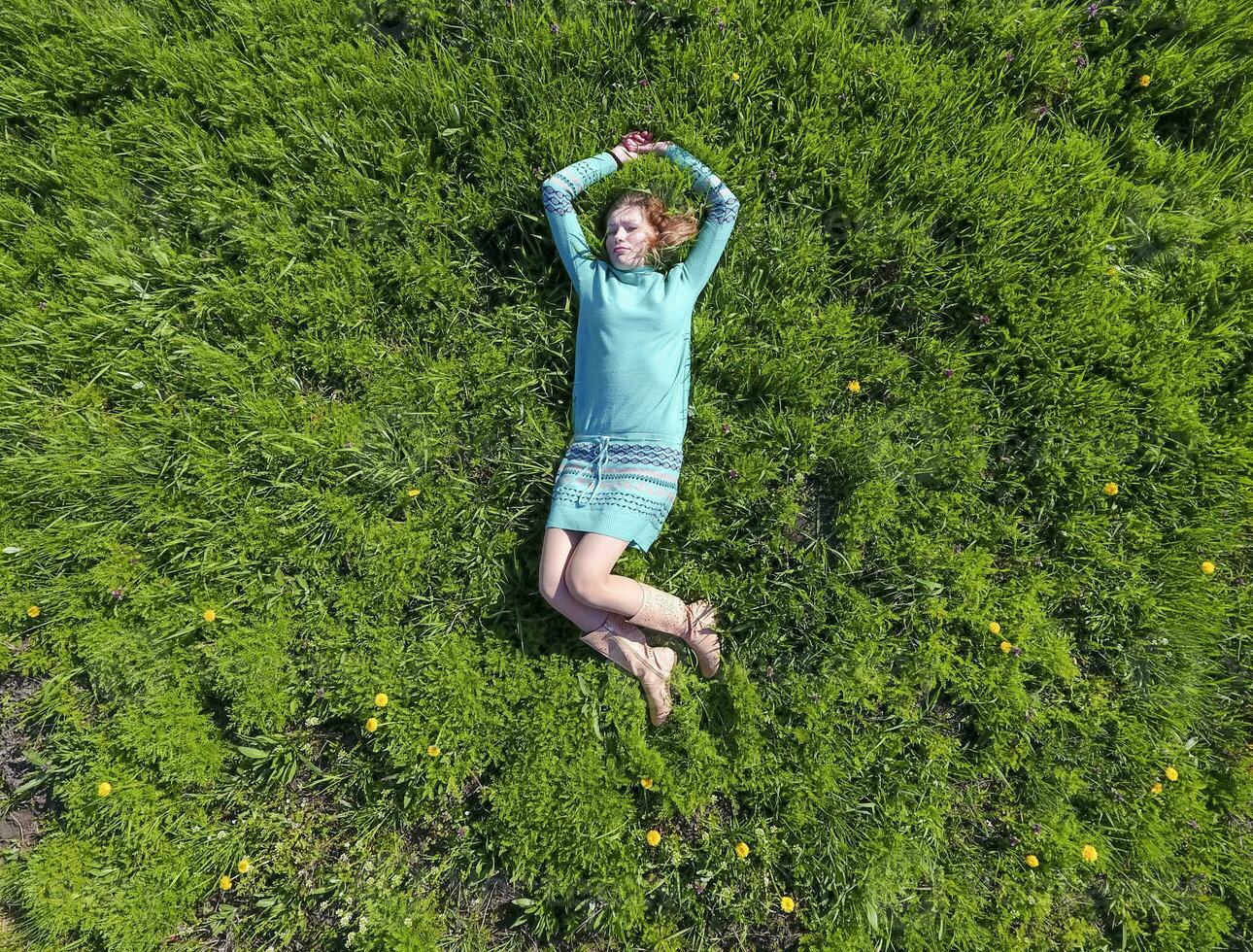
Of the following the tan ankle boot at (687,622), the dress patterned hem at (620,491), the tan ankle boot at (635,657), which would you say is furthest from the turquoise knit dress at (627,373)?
the tan ankle boot at (635,657)

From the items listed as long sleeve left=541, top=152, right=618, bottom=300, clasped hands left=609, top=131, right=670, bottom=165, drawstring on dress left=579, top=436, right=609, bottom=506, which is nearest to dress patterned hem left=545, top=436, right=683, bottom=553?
drawstring on dress left=579, top=436, right=609, bottom=506

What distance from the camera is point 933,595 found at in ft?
10.9

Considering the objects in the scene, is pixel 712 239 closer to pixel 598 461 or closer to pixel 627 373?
pixel 627 373

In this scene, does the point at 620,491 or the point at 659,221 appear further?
the point at 659,221

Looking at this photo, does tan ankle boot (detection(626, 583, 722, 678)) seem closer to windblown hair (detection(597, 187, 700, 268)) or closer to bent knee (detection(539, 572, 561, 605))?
bent knee (detection(539, 572, 561, 605))

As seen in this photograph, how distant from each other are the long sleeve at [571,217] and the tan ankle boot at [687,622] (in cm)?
172

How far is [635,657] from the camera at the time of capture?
323 cm

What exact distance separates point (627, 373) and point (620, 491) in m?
0.63

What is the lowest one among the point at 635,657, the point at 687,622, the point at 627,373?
the point at 635,657

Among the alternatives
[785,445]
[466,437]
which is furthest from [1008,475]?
[466,437]

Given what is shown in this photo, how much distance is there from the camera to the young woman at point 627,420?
10.6ft

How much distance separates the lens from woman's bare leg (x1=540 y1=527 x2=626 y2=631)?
3229 millimetres

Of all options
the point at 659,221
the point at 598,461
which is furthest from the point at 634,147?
the point at 598,461

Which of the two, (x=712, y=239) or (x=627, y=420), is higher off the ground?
(x=712, y=239)
